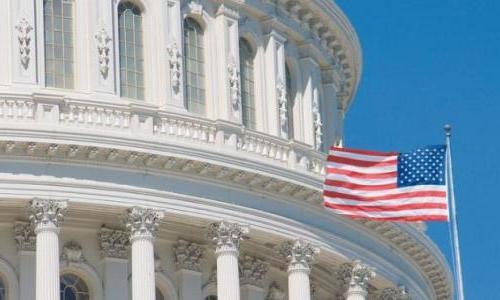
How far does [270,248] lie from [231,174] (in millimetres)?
2918

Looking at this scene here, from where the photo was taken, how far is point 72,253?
63.0 metres

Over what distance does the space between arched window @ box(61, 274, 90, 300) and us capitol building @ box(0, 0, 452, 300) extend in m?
0.04

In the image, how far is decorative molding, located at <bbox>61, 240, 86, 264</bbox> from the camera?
62.9 m

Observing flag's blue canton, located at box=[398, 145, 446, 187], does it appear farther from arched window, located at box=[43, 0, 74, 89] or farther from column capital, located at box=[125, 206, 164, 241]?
arched window, located at box=[43, 0, 74, 89]

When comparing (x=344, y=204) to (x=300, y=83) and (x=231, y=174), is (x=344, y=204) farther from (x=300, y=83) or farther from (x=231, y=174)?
(x=300, y=83)

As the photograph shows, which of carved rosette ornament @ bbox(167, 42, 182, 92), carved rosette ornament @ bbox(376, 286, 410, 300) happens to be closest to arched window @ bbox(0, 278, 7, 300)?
carved rosette ornament @ bbox(167, 42, 182, 92)

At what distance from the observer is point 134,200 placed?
61.6 metres

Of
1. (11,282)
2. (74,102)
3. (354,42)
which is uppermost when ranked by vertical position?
(354,42)

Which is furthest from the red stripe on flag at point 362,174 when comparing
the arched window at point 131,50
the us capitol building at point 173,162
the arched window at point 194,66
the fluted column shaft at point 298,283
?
the arched window at point 131,50

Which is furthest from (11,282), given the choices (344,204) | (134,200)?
(344,204)

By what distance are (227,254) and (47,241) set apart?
498 centimetres

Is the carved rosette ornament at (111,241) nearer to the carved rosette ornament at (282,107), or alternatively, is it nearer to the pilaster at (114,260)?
the pilaster at (114,260)

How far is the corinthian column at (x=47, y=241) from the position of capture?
59781mm

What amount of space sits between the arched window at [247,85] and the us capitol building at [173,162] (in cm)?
5
